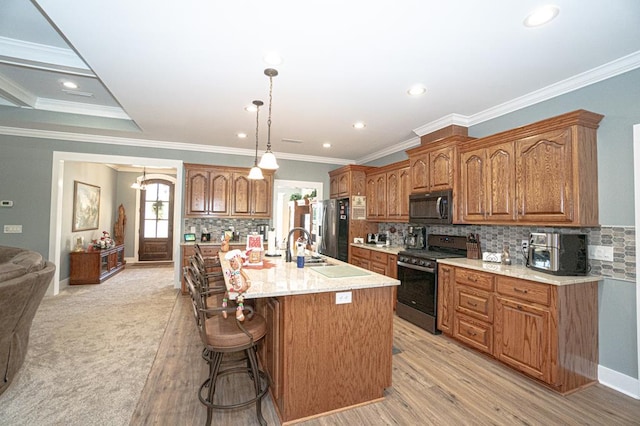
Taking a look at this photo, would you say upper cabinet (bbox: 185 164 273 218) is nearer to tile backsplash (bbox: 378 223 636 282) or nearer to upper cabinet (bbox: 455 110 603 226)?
tile backsplash (bbox: 378 223 636 282)

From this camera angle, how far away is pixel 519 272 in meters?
2.59

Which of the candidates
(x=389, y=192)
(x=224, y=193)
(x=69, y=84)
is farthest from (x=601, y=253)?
(x=69, y=84)

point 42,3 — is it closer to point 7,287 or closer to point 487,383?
point 7,287

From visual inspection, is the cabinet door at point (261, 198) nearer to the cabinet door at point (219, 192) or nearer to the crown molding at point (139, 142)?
the cabinet door at point (219, 192)

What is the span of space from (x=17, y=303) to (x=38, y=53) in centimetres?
237

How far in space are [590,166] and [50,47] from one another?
16.6 ft

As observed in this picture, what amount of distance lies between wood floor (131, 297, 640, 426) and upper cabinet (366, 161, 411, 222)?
2.29 m

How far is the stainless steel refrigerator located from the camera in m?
5.46

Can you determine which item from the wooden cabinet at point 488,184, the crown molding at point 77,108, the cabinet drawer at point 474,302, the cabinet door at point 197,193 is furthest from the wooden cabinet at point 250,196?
the cabinet drawer at point 474,302

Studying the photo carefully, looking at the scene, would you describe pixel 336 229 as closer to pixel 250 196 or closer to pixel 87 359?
pixel 250 196

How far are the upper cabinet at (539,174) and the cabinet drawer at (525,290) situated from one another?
593 mm

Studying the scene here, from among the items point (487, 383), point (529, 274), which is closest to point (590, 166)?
point (529, 274)

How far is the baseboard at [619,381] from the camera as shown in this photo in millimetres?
2270

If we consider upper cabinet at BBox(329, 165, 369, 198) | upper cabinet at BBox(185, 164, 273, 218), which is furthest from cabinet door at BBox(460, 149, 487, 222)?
upper cabinet at BBox(185, 164, 273, 218)
